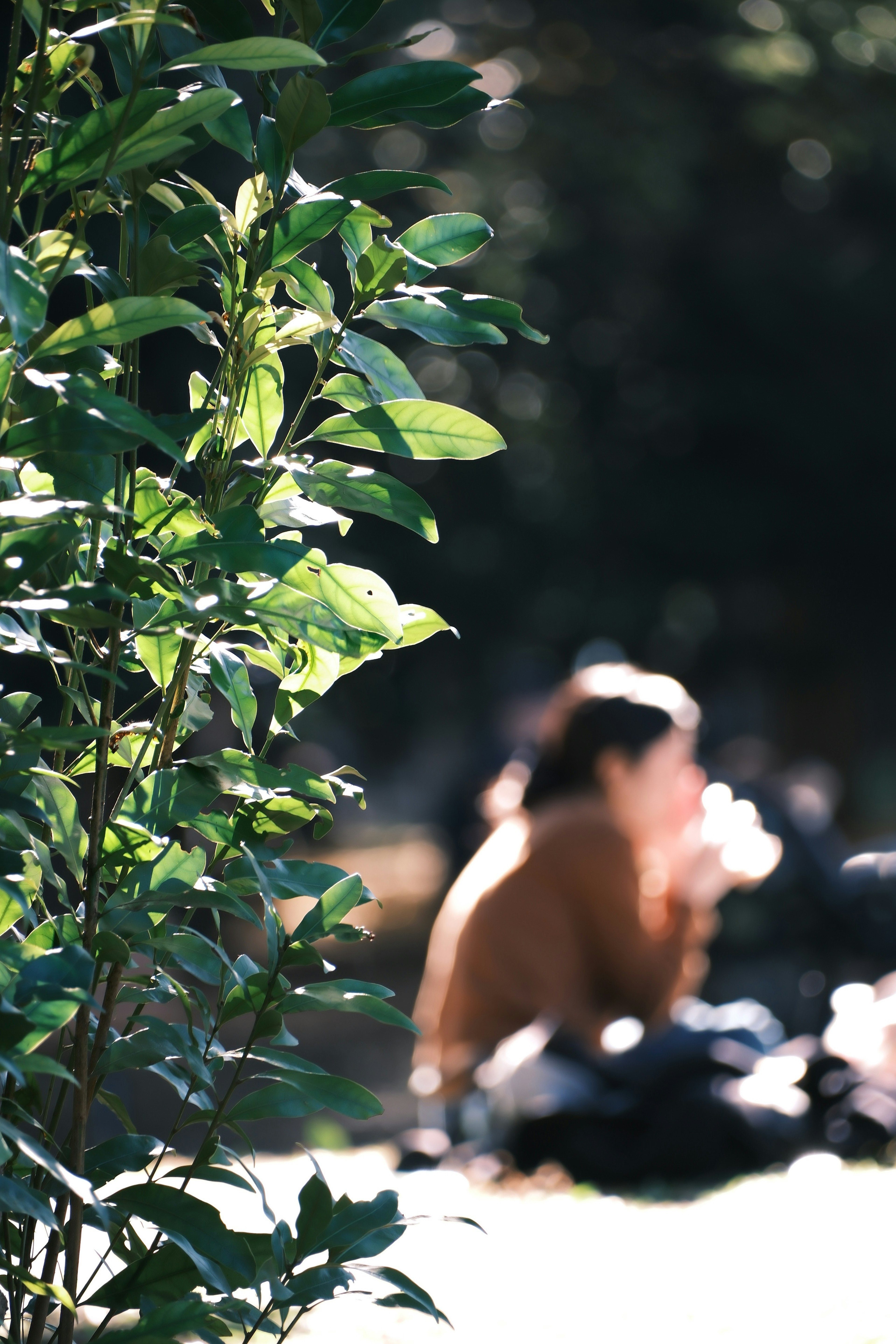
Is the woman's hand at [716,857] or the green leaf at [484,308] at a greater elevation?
the green leaf at [484,308]

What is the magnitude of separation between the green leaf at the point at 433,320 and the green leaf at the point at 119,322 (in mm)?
245

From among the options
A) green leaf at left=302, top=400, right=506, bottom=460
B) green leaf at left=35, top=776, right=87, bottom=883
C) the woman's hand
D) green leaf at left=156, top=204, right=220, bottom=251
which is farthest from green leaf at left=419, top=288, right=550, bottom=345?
the woman's hand

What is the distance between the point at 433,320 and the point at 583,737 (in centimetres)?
360

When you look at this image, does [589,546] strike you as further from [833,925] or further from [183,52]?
[183,52]

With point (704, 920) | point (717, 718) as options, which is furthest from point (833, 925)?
point (717, 718)

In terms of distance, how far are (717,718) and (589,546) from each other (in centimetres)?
224

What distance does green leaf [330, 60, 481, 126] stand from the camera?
1.17 meters

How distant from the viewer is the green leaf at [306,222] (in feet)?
3.80

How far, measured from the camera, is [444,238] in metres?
1.26

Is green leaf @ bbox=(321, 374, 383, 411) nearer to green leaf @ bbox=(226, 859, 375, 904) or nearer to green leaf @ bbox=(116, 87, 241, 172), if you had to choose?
green leaf @ bbox=(116, 87, 241, 172)

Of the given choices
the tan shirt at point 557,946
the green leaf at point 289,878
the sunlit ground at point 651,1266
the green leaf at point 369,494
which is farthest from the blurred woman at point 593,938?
the green leaf at point 369,494

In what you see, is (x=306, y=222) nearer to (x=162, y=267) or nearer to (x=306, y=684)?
(x=162, y=267)

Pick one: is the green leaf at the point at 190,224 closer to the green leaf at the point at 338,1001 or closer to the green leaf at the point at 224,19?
the green leaf at the point at 224,19

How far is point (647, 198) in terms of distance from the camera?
10.7m
